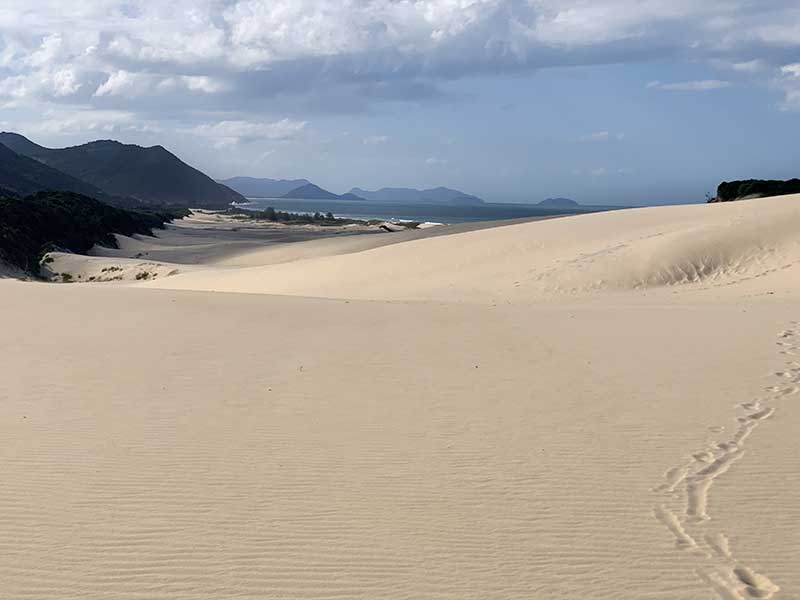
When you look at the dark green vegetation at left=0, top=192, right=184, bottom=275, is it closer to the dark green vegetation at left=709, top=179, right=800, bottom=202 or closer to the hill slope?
the dark green vegetation at left=709, top=179, right=800, bottom=202

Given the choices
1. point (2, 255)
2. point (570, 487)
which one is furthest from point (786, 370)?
point (2, 255)

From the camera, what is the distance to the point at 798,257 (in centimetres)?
1936

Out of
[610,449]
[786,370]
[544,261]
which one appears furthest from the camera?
[544,261]

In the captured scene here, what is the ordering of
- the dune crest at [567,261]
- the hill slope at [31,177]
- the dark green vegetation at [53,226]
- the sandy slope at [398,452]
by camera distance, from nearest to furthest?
the sandy slope at [398,452] → the dune crest at [567,261] → the dark green vegetation at [53,226] → the hill slope at [31,177]

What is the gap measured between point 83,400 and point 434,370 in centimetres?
335

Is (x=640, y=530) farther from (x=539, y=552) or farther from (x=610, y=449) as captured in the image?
(x=610, y=449)

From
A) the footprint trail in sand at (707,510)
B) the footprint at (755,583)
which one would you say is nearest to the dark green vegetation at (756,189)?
the footprint trail in sand at (707,510)

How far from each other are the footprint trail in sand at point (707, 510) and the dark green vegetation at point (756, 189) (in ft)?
128

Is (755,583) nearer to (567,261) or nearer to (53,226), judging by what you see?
(567,261)

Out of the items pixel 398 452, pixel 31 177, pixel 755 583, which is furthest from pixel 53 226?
pixel 31 177

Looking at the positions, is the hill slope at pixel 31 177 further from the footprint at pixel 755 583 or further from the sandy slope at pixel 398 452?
the footprint at pixel 755 583

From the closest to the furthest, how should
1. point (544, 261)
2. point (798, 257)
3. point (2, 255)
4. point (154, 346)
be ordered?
point (154, 346) < point (798, 257) < point (544, 261) < point (2, 255)

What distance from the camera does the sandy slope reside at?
13.4 ft

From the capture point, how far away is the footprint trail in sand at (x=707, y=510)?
3.98m
